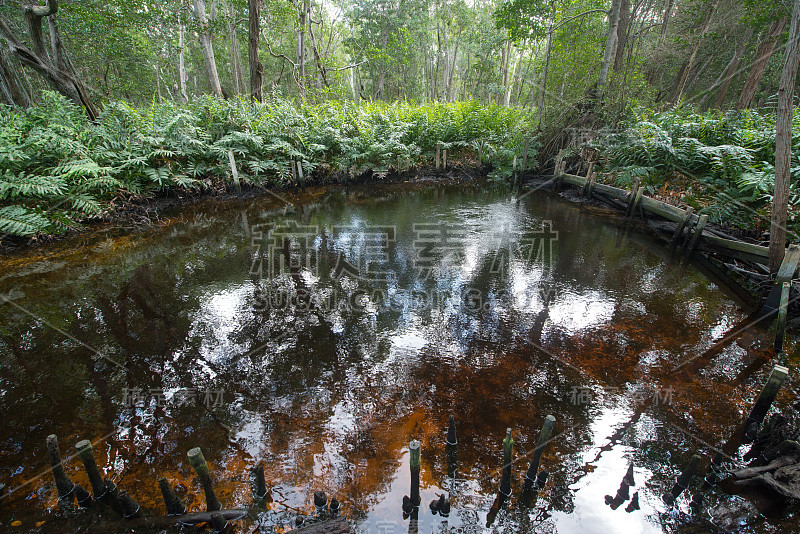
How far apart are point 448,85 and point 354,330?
115ft

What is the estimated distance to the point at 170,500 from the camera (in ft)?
8.50

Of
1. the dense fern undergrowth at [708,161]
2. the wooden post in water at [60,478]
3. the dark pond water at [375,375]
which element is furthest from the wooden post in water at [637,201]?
the wooden post in water at [60,478]

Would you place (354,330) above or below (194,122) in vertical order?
below

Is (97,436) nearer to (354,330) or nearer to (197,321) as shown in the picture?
(197,321)

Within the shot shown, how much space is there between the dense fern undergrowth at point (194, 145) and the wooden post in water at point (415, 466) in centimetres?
978

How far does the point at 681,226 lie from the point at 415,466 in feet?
29.4

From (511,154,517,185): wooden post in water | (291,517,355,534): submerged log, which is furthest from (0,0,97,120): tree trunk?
(511,154,517,185): wooden post in water

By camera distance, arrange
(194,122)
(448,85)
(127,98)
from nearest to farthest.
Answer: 1. (194,122)
2. (127,98)
3. (448,85)

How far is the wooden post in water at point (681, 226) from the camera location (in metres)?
8.00

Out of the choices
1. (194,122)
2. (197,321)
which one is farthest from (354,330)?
(194,122)

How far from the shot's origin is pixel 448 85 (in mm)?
34438

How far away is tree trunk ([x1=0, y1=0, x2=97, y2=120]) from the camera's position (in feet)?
28.5

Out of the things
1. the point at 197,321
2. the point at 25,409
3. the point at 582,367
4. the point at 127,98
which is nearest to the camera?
the point at 25,409

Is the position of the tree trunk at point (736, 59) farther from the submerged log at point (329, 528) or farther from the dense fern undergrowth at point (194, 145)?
the submerged log at point (329, 528)
